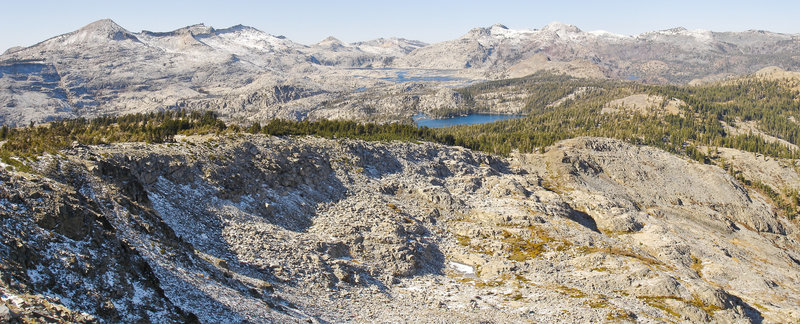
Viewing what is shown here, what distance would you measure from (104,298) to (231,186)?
1347 inches

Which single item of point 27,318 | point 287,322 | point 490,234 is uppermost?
point 27,318

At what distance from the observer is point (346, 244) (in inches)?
2379

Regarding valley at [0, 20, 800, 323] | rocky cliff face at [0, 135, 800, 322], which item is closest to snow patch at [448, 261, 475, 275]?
rocky cliff face at [0, 135, 800, 322]

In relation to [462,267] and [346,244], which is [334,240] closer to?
[346,244]

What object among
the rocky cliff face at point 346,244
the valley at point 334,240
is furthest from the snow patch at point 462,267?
the valley at point 334,240

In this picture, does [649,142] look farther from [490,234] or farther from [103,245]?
[103,245]

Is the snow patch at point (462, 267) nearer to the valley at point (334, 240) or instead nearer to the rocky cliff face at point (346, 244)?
the rocky cliff face at point (346, 244)

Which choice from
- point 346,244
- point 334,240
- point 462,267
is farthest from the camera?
point 462,267

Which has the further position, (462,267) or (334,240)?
(462,267)

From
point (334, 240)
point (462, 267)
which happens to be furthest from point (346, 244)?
point (462, 267)

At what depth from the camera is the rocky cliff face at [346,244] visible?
32406 mm

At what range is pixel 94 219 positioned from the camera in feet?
117

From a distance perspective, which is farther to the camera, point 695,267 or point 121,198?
point 695,267

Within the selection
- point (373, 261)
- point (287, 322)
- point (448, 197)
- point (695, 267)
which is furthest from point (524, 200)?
point (287, 322)
